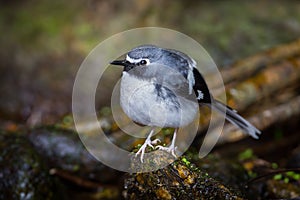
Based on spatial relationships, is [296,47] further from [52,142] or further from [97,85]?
[52,142]

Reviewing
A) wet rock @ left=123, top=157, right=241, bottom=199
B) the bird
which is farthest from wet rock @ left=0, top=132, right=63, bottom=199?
wet rock @ left=123, top=157, right=241, bottom=199

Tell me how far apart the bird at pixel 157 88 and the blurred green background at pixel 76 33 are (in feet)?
11.8

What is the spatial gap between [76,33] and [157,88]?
15.9ft

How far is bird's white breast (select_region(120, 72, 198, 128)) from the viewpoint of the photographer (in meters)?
3.74

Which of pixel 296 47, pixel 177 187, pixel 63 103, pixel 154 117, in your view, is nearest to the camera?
pixel 177 187

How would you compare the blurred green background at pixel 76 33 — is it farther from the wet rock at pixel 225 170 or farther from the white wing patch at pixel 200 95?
the white wing patch at pixel 200 95

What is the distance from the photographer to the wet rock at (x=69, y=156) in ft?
17.9

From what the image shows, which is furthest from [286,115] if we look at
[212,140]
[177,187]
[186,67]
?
[177,187]

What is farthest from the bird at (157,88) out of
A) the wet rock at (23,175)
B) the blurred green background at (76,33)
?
the blurred green background at (76,33)

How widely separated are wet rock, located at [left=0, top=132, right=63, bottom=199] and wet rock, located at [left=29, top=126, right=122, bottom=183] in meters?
0.44

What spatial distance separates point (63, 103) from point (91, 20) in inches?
66.4

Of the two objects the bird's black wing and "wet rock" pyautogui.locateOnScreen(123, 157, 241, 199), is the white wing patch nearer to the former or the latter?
the bird's black wing

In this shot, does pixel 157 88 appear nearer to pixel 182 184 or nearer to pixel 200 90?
pixel 200 90

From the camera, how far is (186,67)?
13.1 ft
